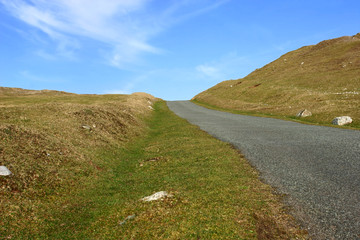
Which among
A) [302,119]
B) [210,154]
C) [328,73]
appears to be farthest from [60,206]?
[328,73]

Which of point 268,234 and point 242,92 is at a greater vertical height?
point 242,92

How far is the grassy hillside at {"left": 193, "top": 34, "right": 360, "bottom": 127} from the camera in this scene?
38062 millimetres

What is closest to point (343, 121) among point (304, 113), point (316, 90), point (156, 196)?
point (304, 113)

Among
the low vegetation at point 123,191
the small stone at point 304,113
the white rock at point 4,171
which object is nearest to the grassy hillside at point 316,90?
the small stone at point 304,113

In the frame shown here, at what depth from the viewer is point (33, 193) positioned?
989cm

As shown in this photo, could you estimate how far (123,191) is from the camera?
1089cm

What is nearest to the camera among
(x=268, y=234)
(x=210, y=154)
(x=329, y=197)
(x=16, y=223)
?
(x=268, y=234)

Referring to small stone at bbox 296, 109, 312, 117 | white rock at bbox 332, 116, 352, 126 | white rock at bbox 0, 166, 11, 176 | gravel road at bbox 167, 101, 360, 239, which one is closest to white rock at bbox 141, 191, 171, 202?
gravel road at bbox 167, 101, 360, 239

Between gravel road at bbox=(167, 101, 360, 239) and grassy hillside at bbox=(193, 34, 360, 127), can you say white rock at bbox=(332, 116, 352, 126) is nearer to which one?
grassy hillside at bbox=(193, 34, 360, 127)

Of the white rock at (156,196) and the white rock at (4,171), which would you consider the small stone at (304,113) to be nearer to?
the white rock at (156,196)

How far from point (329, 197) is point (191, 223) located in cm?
554

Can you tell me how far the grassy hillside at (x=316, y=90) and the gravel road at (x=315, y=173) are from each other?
1340cm

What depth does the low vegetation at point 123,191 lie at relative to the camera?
7.30 m

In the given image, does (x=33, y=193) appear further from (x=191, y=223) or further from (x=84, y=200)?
(x=191, y=223)
